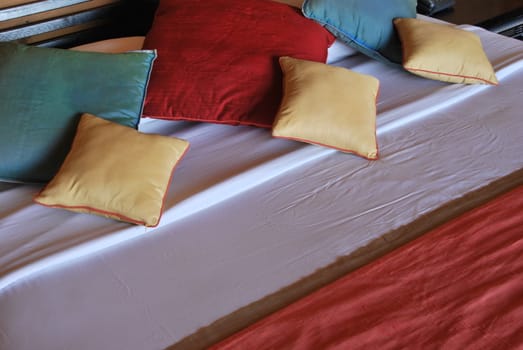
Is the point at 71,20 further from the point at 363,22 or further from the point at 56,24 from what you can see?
the point at 363,22

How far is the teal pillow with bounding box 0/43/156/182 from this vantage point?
1584mm

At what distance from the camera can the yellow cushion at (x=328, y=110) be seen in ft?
5.46

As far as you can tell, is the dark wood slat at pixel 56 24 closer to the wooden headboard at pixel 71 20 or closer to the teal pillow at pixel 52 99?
the wooden headboard at pixel 71 20

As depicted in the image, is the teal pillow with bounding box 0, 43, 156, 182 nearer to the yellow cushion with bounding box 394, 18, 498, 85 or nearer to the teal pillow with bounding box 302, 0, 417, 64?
the teal pillow with bounding box 302, 0, 417, 64

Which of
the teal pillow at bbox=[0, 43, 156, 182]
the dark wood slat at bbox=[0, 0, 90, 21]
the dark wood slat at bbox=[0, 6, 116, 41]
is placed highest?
the dark wood slat at bbox=[0, 0, 90, 21]

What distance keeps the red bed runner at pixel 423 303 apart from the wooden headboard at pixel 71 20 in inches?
58.4

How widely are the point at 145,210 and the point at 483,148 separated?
39.7 inches

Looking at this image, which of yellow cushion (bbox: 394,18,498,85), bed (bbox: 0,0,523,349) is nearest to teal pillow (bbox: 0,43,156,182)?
bed (bbox: 0,0,523,349)

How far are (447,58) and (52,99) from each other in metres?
1.33

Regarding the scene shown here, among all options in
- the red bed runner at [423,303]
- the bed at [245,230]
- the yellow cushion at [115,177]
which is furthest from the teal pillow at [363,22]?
the red bed runner at [423,303]

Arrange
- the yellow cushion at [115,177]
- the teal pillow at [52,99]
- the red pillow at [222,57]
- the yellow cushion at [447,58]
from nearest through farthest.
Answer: the yellow cushion at [115,177] < the teal pillow at [52,99] < the red pillow at [222,57] < the yellow cushion at [447,58]

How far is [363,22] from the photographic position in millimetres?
2098

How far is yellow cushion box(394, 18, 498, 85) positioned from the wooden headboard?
103 centimetres

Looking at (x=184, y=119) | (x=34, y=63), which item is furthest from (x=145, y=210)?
(x=34, y=63)
